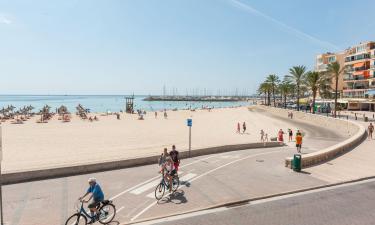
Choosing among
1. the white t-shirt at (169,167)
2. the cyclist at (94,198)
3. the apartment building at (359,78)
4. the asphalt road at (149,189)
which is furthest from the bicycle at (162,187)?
the apartment building at (359,78)

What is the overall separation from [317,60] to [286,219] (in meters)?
107

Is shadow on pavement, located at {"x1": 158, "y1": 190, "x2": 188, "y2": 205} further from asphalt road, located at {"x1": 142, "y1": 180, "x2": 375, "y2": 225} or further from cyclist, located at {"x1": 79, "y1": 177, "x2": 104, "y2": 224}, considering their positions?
cyclist, located at {"x1": 79, "y1": 177, "x2": 104, "y2": 224}

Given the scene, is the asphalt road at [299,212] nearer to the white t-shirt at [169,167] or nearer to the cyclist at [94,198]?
the cyclist at [94,198]

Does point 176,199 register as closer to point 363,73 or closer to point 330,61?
point 363,73

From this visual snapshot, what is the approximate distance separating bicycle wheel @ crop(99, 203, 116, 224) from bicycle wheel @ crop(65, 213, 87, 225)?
462mm

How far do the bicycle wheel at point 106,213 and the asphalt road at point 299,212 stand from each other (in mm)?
1094

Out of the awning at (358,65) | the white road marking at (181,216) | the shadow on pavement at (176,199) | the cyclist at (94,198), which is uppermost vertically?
the awning at (358,65)

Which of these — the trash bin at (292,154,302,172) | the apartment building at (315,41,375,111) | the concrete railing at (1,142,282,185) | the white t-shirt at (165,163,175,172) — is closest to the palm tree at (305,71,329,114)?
the apartment building at (315,41,375,111)

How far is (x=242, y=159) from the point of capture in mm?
19219

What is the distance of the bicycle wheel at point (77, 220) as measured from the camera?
8898 millimetres

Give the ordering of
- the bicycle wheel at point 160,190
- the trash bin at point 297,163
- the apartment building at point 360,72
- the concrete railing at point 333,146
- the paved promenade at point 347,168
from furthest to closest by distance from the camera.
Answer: the apartment building at point 360,72
the concrete railing at point 333,146
the trash bin at point 297,163
the paved promenade at point 347,168
the bicycle wheel at point 160,190

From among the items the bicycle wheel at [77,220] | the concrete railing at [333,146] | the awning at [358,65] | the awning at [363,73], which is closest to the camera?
the bicycle wheel at [77,220]

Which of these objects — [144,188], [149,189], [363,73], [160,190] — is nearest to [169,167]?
[160,190]

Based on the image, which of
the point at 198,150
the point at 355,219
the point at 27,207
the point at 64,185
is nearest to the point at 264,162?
the point at 198,150
